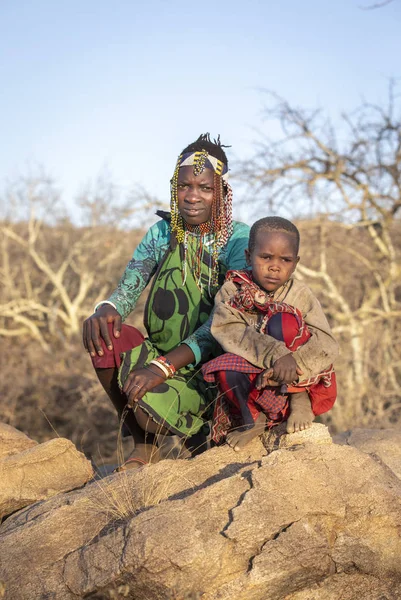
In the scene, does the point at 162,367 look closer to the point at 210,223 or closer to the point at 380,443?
the point at 210,223

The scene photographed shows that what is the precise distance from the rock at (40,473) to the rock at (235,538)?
529 mm

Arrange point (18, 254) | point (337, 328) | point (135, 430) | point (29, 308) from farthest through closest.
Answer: point (18, 254), point (29, 308), point (337, 328), point (135, 430)

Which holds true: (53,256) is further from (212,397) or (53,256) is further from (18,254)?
(212,397)

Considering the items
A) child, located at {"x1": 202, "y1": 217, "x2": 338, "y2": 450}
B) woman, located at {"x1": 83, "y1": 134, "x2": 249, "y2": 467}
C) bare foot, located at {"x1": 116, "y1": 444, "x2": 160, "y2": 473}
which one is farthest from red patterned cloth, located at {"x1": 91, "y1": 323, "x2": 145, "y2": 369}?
child, located at {"x1": 202, "y1": 217, "x2": 338, "y2": 450}

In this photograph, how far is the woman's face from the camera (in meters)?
3.61

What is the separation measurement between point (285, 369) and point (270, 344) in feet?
0.46

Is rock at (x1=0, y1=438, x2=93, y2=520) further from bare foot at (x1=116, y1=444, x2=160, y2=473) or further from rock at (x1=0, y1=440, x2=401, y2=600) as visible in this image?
rock at (x1=0, y1=440, x2=401, y2=600)

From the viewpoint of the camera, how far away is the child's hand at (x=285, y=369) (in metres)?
2.86

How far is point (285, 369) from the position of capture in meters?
2.86

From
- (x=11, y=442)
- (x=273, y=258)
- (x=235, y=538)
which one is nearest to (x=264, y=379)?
(x=273, y=258)

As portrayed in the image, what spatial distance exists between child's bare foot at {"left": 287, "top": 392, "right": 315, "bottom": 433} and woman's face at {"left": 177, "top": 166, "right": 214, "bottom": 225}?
115cm

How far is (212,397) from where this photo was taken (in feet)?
11.9

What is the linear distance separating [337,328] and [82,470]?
571 cm

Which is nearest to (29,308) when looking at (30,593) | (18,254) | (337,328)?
(18,254)
